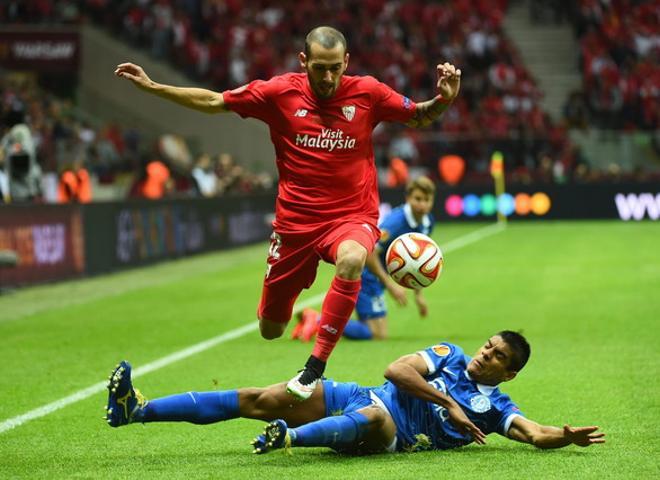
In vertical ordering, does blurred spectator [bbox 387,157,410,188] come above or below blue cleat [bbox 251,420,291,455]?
above

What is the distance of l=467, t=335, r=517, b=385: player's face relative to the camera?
684 cm

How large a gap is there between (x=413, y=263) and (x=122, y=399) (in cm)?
263

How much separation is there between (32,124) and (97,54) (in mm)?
7316

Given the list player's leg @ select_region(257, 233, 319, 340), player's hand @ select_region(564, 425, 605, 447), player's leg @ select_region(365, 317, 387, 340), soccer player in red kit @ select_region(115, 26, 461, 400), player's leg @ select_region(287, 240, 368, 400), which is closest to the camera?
player's hand @ select_region(564, 425, 605, 447)

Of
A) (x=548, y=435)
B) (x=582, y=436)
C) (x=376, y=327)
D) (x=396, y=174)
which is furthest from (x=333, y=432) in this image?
(x=396, y=174)

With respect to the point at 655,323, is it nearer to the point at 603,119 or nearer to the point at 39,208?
the point at 39,208

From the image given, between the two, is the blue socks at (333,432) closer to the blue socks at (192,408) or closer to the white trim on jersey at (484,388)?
the blue socks at (192,408)

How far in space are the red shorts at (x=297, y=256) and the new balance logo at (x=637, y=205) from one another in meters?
28.5

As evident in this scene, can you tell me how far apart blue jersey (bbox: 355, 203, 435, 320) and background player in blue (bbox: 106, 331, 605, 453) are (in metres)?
5.12

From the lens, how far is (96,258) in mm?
20641

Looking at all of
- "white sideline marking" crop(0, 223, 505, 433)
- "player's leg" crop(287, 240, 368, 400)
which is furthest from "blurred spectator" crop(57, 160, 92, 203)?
"player's leg" crop(287, 240, 368, 400)

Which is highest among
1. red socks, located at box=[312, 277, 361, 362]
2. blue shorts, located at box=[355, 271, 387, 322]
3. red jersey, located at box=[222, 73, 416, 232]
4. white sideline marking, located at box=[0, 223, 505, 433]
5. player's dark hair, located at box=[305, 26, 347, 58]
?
player's dark hair, located at box=[305, 26, 347, 58]

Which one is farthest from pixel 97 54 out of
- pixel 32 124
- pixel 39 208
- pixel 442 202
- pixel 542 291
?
pixel 542 291

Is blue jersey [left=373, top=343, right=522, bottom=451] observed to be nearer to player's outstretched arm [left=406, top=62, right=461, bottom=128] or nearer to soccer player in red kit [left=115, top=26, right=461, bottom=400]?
soccer player in red kit [left=115, top=26, right=461, bottom=400]
